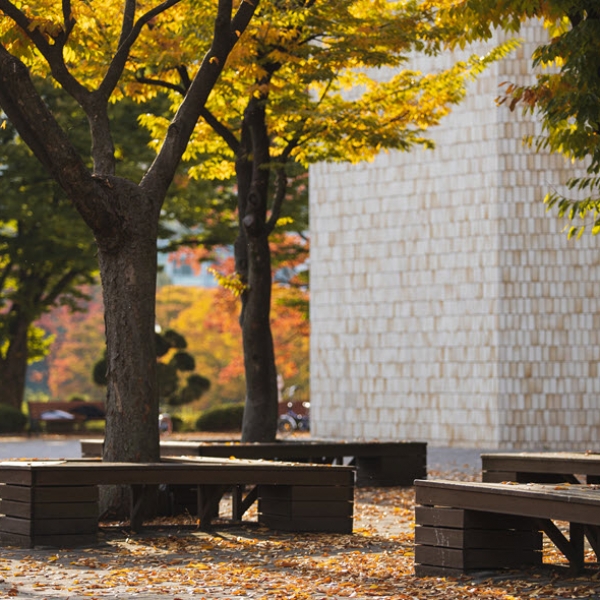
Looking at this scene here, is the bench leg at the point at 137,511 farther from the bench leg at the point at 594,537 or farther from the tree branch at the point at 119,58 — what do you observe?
the bench leg at the point at 594,537

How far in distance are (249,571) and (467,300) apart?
1834 centimetres

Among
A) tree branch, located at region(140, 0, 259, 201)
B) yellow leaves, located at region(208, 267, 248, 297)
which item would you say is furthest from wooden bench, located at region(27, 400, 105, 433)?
tree branch, located at region(140, 0, 259, 201)

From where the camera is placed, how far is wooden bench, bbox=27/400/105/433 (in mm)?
38188

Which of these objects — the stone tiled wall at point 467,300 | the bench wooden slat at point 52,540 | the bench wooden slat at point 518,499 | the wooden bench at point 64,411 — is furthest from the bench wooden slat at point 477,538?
the wooden bench at point 64,411

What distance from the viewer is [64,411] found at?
39.8 m

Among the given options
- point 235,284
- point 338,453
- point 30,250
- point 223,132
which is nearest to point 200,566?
point 338,453

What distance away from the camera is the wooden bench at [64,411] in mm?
38188

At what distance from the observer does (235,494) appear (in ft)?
41.8

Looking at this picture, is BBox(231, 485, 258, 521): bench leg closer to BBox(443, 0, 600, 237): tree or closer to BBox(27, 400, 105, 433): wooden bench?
BBox(443, 0, 600, 237): tree

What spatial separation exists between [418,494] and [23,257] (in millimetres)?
27897

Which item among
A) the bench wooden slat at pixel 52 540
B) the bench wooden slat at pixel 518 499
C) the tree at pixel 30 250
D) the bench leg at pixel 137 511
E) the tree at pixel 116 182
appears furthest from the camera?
the tree at pixel 30 250

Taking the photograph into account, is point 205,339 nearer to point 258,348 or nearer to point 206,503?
point 258,348

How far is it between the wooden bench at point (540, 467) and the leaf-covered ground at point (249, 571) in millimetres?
1615

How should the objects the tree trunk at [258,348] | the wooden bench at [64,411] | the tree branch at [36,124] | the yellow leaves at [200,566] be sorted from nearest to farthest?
the yellow leaves at [200,566], the tree branch at [36,124], the tree trunk at [258,348], the wooden bench at [64,411]
